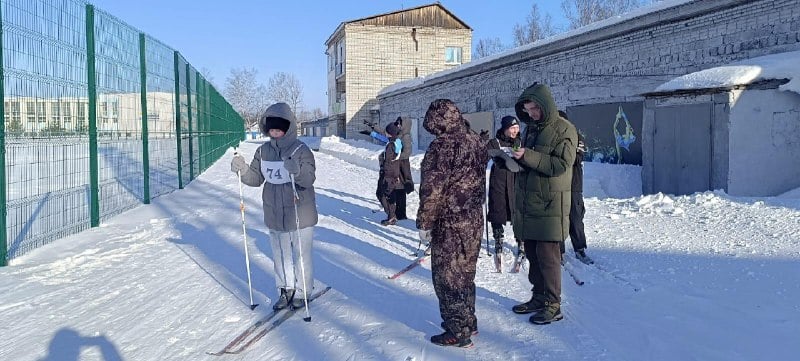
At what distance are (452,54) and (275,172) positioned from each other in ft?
143

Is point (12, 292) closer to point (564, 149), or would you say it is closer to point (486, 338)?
point (486, 338)

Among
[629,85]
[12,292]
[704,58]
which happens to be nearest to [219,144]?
[629,85]

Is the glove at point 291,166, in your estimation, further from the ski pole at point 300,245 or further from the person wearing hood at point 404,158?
the person wearing hood at point 404,158

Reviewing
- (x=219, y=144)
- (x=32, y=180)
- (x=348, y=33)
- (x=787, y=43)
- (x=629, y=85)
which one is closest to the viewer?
(x=32, y=180)

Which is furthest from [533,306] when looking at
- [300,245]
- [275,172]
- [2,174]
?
[2,174]

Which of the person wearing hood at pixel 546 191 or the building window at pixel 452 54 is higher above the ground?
the building window at pixel 452 54

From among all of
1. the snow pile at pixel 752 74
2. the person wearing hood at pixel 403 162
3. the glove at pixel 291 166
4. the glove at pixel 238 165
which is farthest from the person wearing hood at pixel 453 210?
the snow pile at pixel 752 74

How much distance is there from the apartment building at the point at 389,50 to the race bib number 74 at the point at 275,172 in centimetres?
3918

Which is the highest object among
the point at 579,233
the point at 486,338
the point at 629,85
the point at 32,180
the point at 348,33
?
the point at 348,33

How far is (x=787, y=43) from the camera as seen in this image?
34.7 ft

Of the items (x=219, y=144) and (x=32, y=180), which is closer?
(x=32, y=180)

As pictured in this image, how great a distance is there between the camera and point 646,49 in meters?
13.9

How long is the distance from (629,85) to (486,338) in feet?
38.3

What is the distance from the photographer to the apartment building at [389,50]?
4462 cm
